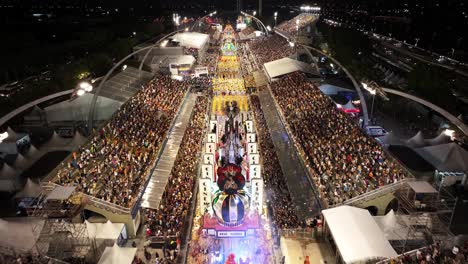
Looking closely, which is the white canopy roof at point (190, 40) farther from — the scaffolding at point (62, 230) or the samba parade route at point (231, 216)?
the scaffolding at point (62, 230)

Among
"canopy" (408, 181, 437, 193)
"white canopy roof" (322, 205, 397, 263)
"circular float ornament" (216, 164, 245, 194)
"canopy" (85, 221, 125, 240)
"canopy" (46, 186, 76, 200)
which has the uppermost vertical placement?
"canopy" (408, 181, 437, 193)

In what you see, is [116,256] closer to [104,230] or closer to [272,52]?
[104,230]

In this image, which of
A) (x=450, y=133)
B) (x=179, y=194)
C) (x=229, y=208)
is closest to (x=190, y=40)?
(x=179, y=194)

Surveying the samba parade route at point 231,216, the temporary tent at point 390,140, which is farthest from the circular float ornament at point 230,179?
the temporary tent at point 390,140

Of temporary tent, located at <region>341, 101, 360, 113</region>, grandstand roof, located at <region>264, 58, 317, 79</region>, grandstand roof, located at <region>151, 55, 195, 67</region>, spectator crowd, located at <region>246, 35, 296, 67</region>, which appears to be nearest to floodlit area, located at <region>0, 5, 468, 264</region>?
temporary tent, located at <region>341, 101, 360, 113</region>

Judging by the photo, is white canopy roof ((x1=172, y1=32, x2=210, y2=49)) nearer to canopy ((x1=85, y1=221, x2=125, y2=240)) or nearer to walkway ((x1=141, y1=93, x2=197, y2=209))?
walkway ((x1=141, y1=93, x2=197, y2=209))

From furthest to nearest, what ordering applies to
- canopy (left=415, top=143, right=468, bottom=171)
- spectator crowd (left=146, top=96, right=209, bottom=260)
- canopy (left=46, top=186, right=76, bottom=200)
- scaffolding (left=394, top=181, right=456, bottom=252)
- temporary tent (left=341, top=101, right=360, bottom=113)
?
temporary tent (left=341, top=101, right=360, bottom=113)
canopy (left=415, top=143, right=468, bottom=171)
spectator crowd (left=146, top=96, right=209, bottom=260)
canopy (left=46, top=186, right=76, bottom=200)
scaffolding (left=394, top=181, right=456, bottom=252)

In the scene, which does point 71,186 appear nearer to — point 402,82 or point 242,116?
point 242,116

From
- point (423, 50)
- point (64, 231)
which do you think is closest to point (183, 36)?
point (423, 50)
